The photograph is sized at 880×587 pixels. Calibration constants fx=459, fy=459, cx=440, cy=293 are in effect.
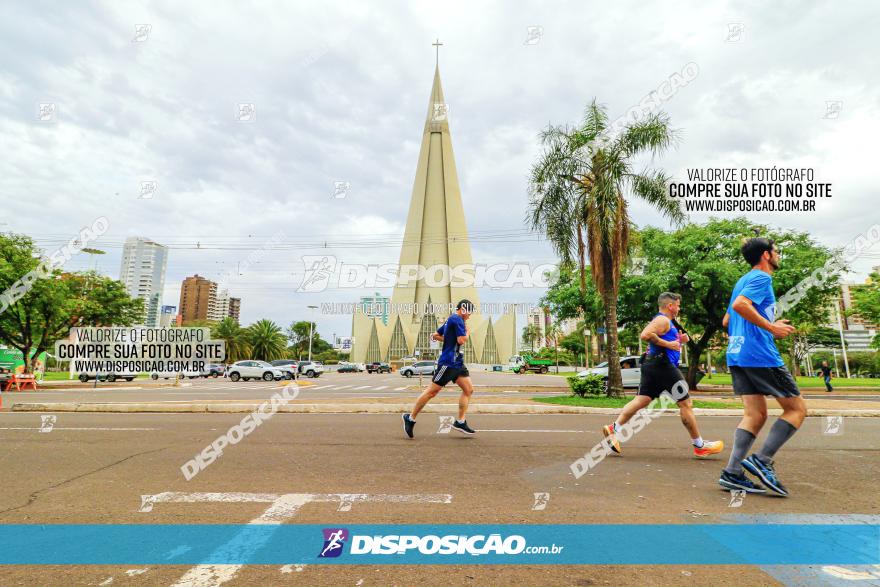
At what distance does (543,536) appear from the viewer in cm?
271

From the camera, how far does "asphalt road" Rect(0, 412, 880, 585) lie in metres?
2.23

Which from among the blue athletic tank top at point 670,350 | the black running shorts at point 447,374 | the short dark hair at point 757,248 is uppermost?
the short dark hair at point 757,248


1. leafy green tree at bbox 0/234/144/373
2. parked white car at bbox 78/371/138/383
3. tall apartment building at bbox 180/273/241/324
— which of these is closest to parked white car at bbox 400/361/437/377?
parked white car at bbox 78/371/138/383

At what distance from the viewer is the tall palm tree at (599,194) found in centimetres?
1376

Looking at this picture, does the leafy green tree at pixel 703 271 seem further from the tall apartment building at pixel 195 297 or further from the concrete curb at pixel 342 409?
the tall apartment building at pixel 195 297

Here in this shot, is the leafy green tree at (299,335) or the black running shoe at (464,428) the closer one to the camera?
the black running shoe at (464,428)

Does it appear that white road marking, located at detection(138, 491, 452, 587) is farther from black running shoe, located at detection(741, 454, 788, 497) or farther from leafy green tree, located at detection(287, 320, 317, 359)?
leafy green tree, located at detection(287, 320, 317, 359)

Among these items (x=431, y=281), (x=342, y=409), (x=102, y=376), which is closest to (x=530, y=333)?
(x=431, y=281)

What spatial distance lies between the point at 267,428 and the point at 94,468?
2708 millimetres

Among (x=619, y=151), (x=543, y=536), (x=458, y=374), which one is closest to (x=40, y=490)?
(x=543, y=536)

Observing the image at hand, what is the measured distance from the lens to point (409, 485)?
3773 mm

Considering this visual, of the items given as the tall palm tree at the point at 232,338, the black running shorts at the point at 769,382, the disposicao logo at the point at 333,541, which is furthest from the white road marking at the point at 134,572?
the tall palm tree at the point at 232,338

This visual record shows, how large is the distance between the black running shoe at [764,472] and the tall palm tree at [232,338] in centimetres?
6712

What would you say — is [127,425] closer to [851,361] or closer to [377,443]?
[377,443]
